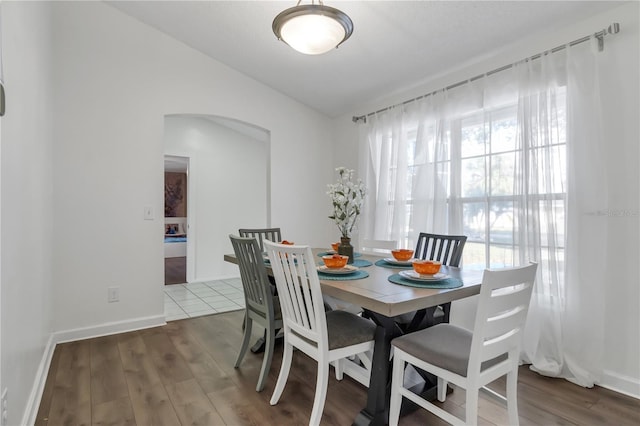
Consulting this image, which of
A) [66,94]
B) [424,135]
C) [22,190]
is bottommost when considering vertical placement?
[22,190]

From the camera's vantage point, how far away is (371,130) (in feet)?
12.5

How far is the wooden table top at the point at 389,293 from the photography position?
1.35 metres

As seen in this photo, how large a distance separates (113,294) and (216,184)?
2569mm

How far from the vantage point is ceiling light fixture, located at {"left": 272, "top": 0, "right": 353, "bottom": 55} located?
71.6 inches

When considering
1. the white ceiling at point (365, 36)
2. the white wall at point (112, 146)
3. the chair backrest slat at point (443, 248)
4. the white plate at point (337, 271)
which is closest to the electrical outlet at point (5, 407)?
the white plate at point (337, 271)

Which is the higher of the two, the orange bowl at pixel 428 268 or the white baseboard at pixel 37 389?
the orange bowl at pixel 428 268

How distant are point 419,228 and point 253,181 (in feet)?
11.1

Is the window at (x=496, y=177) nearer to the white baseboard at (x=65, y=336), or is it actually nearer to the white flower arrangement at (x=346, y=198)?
the white flower arrangement at (x=346, y=198)

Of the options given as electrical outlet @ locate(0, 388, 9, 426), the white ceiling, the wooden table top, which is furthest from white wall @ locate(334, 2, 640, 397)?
electrical outlet @ locate(0, 388, 9, 426)

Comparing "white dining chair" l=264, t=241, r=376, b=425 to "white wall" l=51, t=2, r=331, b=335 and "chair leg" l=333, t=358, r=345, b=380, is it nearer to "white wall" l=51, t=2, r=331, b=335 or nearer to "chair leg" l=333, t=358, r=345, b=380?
"chair leg" l=333, t=358, r=345, b=380

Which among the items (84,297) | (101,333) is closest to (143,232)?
(84,297)

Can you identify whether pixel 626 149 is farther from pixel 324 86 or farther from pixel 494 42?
pixel 324 86

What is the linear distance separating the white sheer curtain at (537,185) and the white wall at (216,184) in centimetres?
329

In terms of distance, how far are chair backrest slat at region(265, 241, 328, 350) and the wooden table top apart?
0.09m
